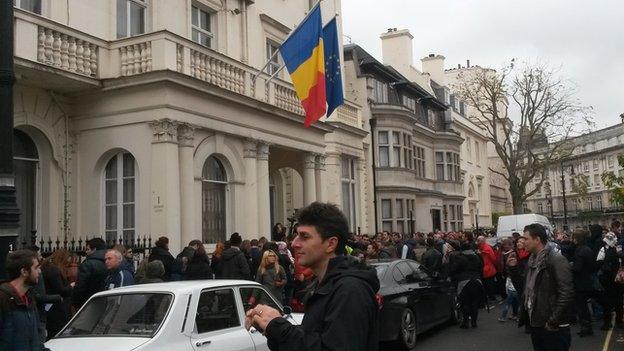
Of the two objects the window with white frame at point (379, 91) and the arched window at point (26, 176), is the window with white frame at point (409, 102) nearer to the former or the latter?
the window with white frame at point (379, 91)

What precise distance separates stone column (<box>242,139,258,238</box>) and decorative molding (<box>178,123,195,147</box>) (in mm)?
2495

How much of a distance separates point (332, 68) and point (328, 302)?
1434 centimetres

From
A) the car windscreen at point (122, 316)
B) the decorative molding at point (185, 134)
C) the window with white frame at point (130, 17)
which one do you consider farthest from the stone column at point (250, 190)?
the car windscreen at point (122, 316)

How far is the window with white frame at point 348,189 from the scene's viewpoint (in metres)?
24.1

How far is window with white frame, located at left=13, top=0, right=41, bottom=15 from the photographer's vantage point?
12.9m

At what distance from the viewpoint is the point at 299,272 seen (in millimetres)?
11961

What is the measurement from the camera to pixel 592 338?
10891 millimetres

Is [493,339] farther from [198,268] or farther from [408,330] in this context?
[198,268]

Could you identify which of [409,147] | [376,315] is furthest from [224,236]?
[409,147]

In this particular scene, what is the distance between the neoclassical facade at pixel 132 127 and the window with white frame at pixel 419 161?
20.4 meters

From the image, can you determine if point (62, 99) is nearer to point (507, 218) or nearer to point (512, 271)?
point (512, 271)

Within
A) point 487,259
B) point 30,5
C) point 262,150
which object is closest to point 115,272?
point 30,5

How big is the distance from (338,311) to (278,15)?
19.4 m

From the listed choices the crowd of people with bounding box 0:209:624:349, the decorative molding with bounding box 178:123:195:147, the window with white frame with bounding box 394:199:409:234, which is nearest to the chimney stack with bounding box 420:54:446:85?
the window with white frame with bounding box 394:199:409:234
